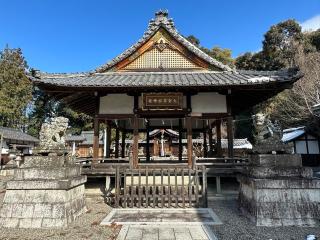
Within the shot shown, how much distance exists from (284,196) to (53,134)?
6.64m

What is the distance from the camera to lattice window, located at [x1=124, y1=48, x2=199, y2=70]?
13.2 metres

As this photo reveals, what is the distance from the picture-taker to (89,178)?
1142 cm

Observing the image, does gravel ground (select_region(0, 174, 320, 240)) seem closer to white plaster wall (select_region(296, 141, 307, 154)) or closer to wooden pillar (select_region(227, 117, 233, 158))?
wooden pillar (select_region(227, 117, 233, 158))

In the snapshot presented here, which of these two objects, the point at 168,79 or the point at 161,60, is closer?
the point at 168,79

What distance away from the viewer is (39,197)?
6926 mm

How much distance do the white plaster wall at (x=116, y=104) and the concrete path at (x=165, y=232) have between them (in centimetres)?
642

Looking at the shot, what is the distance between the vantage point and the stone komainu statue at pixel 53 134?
7656 mm

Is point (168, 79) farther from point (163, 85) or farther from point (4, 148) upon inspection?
point (4, 148)

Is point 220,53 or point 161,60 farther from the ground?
point 220,53

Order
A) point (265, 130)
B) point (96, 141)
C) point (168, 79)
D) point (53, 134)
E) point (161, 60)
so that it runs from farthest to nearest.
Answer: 1. point (161, 60)
2. point (96, 141)
3. point (168, 79)
4. point (265, 130)
5. point (53, 134)

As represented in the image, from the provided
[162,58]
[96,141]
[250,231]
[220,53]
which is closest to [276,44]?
[220,53]

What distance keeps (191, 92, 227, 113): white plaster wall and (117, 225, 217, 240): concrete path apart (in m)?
6.34

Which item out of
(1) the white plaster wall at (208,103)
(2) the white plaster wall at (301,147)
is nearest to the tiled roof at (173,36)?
(1) the white plaster wall at (208,103)

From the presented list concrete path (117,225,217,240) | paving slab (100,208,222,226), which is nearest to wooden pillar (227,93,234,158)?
paving slab (100,208,222,226)
